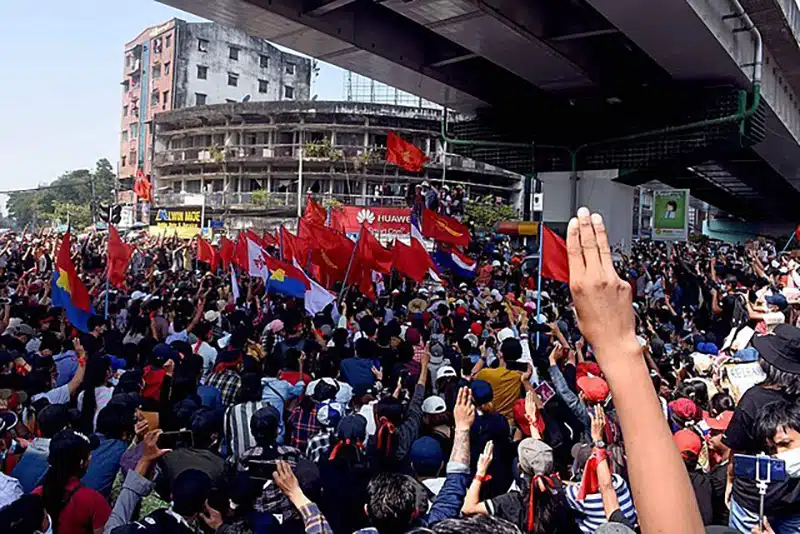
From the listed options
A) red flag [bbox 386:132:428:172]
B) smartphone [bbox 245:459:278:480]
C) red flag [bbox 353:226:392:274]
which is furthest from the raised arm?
red flag [bbox 386:132:428:172]

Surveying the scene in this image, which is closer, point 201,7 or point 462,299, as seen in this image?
point 201,7

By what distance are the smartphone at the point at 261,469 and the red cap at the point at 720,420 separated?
263 centimetres

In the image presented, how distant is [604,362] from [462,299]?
35.5 feet

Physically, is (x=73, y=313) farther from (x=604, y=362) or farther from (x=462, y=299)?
(x=604, y=362)

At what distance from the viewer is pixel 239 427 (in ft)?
16.3

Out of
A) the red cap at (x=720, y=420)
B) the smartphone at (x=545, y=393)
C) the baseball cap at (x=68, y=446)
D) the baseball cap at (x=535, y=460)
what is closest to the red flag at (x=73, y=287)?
the baseball cap at (x=68, y=446)

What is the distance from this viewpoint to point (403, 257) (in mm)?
11977

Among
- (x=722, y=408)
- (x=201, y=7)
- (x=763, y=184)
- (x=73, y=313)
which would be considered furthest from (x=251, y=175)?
(x=722, y=408)

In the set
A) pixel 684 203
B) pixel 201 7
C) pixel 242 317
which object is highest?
pixel 201 7

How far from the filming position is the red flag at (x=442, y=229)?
46.2 feet

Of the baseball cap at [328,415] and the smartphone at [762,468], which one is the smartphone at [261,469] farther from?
the smartphone at [762,468]

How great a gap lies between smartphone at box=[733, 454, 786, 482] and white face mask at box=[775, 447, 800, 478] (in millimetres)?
274

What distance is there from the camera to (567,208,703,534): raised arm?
147 centimetres

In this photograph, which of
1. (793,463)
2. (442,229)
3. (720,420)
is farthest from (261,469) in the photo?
(442,229)
